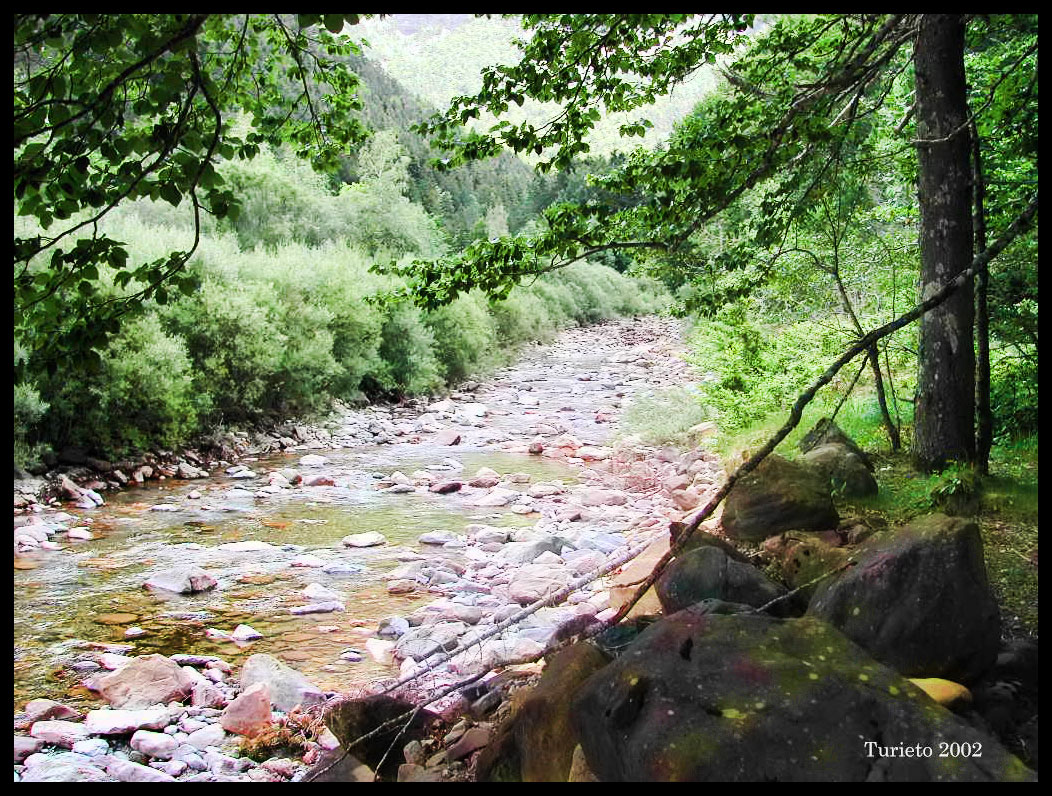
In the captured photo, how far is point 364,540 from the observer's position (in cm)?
877

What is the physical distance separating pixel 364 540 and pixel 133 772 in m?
4.55

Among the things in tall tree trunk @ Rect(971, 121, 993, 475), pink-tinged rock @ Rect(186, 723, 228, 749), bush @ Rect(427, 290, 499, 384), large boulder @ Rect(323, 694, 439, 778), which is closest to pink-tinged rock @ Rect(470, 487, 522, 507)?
pink-tinged rock @ Rect(186, 723, 228, 749)

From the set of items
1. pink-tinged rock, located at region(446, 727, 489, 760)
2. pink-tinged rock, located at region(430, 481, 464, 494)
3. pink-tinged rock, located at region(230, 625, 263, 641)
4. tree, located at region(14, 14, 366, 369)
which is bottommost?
pink-tinged rock, located at region(230, 625, 263, 641)

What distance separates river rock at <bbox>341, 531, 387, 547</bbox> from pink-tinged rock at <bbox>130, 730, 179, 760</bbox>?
407 centimetres

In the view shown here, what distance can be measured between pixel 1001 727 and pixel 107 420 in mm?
11653

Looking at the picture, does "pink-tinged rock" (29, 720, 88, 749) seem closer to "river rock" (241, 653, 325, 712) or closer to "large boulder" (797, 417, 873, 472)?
"river rock" (241, 653, 325, 712)

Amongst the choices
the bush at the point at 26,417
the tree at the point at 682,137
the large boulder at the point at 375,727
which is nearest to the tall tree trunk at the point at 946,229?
the tree at the point at 682,137

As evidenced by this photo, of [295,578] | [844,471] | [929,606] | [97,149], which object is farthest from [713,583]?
[295,578]

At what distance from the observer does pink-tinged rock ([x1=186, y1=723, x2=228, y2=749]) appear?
4645 mm

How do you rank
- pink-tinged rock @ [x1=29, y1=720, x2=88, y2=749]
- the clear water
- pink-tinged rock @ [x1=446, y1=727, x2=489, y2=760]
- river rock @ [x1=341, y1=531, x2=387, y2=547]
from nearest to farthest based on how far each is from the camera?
pink-tinged rock @ [x1=446, y1=727, x2=489, y2=760], pink-tinged rock @ [x1=29, y1=720, x2=88, y2=749], the clear water, river rock @ [x1=341, y1=531, x2=387, y2=547]

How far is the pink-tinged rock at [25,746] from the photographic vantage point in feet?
14.7

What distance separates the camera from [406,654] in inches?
229
